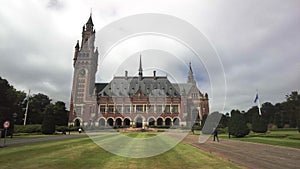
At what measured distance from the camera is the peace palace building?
78188 millimetres

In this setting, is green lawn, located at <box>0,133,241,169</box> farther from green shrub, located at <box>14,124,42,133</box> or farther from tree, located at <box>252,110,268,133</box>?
green shrub, located at <box>14,124,42,133</box>

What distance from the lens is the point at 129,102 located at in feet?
255

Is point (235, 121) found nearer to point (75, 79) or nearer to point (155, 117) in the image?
point (155, 117)

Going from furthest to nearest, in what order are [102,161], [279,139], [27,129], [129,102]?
[129,102] < [27,129] < [279,139] < [102,161]

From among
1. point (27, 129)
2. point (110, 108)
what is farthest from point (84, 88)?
point (27, 129)

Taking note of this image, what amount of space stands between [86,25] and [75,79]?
2409 cm

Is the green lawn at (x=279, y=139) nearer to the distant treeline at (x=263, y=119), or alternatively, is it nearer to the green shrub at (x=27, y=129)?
the distant treeline at (x=263, y=119)

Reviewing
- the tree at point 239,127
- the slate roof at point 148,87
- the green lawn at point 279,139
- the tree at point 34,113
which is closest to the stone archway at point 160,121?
the slate roof at point 148,87

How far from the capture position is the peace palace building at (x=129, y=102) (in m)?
78.2

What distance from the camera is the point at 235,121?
112 feet

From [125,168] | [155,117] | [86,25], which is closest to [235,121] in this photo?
[125,168]

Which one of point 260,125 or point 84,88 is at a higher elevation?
point 84,88

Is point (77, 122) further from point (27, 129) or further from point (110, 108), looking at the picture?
point (27, 129)

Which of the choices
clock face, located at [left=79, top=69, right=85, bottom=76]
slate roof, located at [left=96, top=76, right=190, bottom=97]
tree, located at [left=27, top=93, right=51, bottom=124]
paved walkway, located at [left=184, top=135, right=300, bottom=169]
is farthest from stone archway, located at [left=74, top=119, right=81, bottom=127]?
paved walkway, located at [left=184, top=135, right=300, bottom=169]
